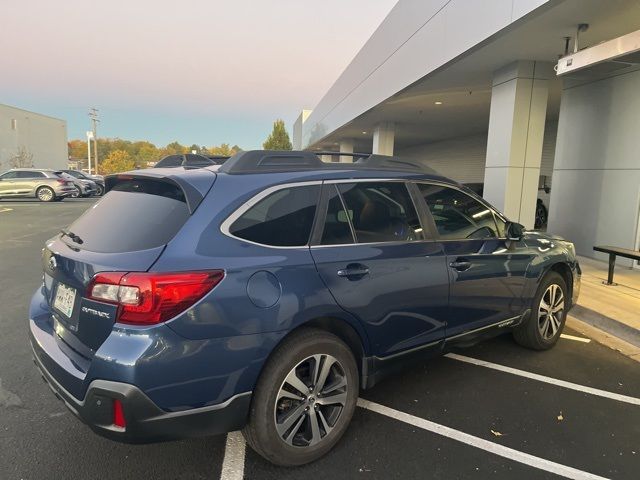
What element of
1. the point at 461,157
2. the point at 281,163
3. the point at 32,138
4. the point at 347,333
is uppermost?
the point at 32,138

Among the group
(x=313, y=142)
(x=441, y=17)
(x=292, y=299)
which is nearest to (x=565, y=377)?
(x=292, y=299)

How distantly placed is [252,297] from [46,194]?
2544 cm

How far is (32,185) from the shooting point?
23516mm

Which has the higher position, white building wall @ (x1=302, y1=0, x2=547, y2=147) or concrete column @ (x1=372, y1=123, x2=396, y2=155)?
white building wall @ (x1=302, y1=0, x2=547, y2=147)

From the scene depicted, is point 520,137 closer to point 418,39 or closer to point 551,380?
point 418,39

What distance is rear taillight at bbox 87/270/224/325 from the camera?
7.31 feet

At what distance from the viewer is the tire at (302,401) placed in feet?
8.31

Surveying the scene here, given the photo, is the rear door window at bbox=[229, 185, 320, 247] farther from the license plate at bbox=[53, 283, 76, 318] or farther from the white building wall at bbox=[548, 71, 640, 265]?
the white building wall at bbox=[548, 71, 640, 265]

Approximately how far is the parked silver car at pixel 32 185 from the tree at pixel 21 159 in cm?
2202

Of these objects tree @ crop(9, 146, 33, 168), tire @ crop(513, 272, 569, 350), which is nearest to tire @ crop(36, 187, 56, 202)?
tree @ crop(9, 146, 33, 168)

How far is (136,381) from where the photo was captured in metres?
2.18

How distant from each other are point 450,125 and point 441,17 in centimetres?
1284

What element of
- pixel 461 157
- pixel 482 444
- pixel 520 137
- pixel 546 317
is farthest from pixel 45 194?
pixel 482 444

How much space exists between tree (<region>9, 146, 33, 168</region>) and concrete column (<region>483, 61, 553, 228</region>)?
1770 inches
